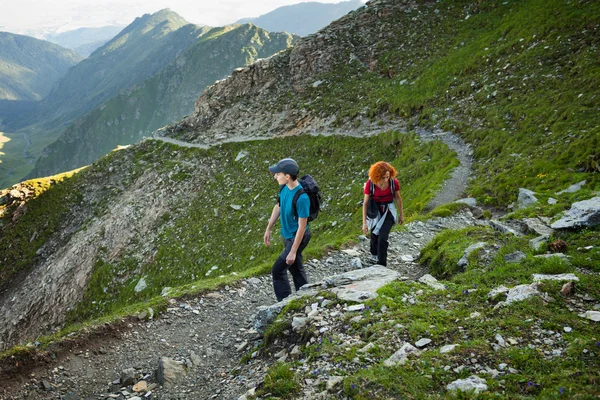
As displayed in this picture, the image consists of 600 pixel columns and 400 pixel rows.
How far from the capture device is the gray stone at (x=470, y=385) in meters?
4.40

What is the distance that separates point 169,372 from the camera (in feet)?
25.8

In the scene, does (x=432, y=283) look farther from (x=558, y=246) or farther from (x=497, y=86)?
(x=497, y=86)

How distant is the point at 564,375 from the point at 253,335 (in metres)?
6.53

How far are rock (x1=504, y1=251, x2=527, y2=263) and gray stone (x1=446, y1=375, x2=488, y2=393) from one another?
480 cm

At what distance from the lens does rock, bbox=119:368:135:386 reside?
7926mm

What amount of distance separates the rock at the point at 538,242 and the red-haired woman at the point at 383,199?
3392mm

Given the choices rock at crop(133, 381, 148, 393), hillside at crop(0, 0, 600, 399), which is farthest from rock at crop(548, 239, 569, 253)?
rock at crop(133, 381, 148, 393)

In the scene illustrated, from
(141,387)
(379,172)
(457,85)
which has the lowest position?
(141,387)

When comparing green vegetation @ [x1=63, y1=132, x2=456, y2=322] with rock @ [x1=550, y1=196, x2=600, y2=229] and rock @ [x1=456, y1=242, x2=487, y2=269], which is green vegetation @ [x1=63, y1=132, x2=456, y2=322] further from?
rock @ [x1=550, y1=196, x2=600, y2=229]

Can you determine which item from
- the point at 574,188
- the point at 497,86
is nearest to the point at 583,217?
the point at 574,188

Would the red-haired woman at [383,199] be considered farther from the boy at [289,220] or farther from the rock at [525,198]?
the rock at [525,198]

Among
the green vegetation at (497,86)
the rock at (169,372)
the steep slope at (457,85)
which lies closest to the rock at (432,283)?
the rock at (169,372)

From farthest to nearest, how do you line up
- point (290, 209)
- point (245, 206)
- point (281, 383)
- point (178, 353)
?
point (245, 206) < point (178, 353) < point (290, 209) < point (281, 383)

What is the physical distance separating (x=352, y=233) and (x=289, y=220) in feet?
35.3
